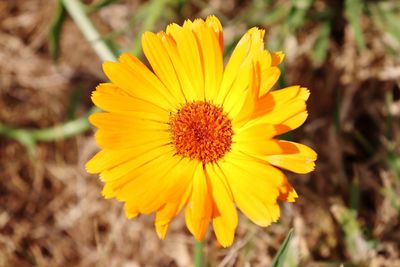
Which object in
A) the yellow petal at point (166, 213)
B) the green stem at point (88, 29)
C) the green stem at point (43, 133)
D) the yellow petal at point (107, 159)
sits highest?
the green stem at point (88, 29)

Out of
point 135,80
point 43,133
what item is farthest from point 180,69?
point 43,133

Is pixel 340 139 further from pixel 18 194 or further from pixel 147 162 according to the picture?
pixel 18 194

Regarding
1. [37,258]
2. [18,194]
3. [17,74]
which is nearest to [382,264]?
[37,258]

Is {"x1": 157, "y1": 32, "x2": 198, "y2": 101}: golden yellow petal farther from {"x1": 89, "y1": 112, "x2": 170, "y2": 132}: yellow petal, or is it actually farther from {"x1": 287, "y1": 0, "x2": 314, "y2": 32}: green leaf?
{"x1": 287, "y1": 0, "x2": 314, "y2": 32}: green leaf

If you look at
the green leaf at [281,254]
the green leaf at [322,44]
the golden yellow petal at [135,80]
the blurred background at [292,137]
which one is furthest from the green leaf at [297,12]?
the green leaf at [281,254]

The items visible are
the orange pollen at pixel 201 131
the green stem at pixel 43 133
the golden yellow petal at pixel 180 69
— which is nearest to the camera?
the golden yellow petal at pixel 180 69

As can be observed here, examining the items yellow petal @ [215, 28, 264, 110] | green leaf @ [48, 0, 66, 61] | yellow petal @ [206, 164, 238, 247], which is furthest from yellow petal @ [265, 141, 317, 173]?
green leaf @ [48, 0, 66, 61]

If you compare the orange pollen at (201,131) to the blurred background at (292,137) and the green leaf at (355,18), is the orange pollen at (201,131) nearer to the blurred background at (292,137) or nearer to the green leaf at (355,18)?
the blurred background at (292,137)

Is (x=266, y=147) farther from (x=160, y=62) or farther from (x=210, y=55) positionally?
(x=160, y=62)
